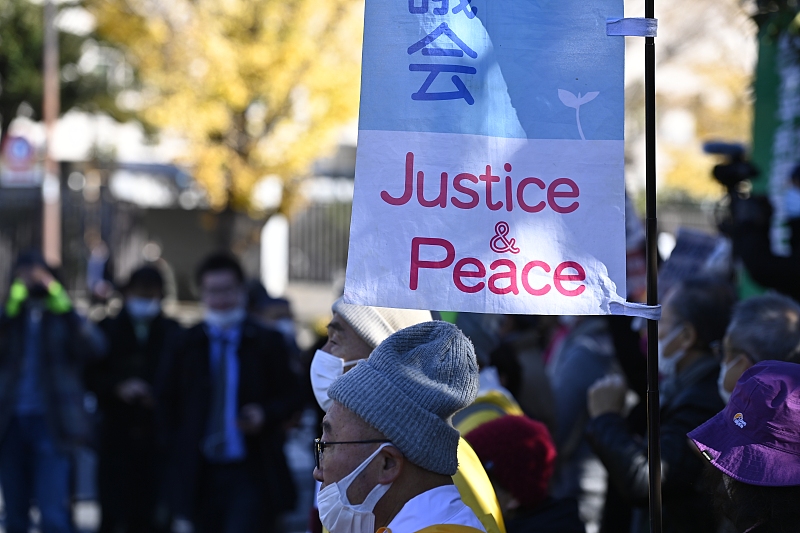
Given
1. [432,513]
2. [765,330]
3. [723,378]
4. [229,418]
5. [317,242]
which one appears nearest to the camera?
[432,513]

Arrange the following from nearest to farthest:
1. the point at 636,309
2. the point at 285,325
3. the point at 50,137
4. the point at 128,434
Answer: the point at 636,309, the point at 128,434, the point at 285,325, the point at 50,137

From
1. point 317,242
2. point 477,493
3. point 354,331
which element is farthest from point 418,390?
point 317,242

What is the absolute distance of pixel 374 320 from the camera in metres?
3.20

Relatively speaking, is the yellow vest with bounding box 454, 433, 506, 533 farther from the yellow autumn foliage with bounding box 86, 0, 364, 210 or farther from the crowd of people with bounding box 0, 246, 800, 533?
the yellow autumn foliage with bounding box 86, 0, 364, 210

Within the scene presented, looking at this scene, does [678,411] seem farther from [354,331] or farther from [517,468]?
[354,331]

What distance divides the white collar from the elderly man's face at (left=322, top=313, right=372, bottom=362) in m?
0.95

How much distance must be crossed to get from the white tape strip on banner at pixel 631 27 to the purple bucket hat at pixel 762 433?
869 millimetres

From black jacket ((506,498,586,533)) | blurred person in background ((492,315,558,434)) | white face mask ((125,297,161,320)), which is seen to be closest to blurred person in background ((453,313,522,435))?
black jacket ((506,498,586,533))

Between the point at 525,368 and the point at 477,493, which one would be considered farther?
the point at 525,368

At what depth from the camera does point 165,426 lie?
18.4 feet

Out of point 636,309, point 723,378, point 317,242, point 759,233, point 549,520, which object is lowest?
point 549,520

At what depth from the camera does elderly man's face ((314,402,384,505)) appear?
2.32 metres

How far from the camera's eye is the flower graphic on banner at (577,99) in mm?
2482

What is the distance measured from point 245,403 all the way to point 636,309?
356cm
